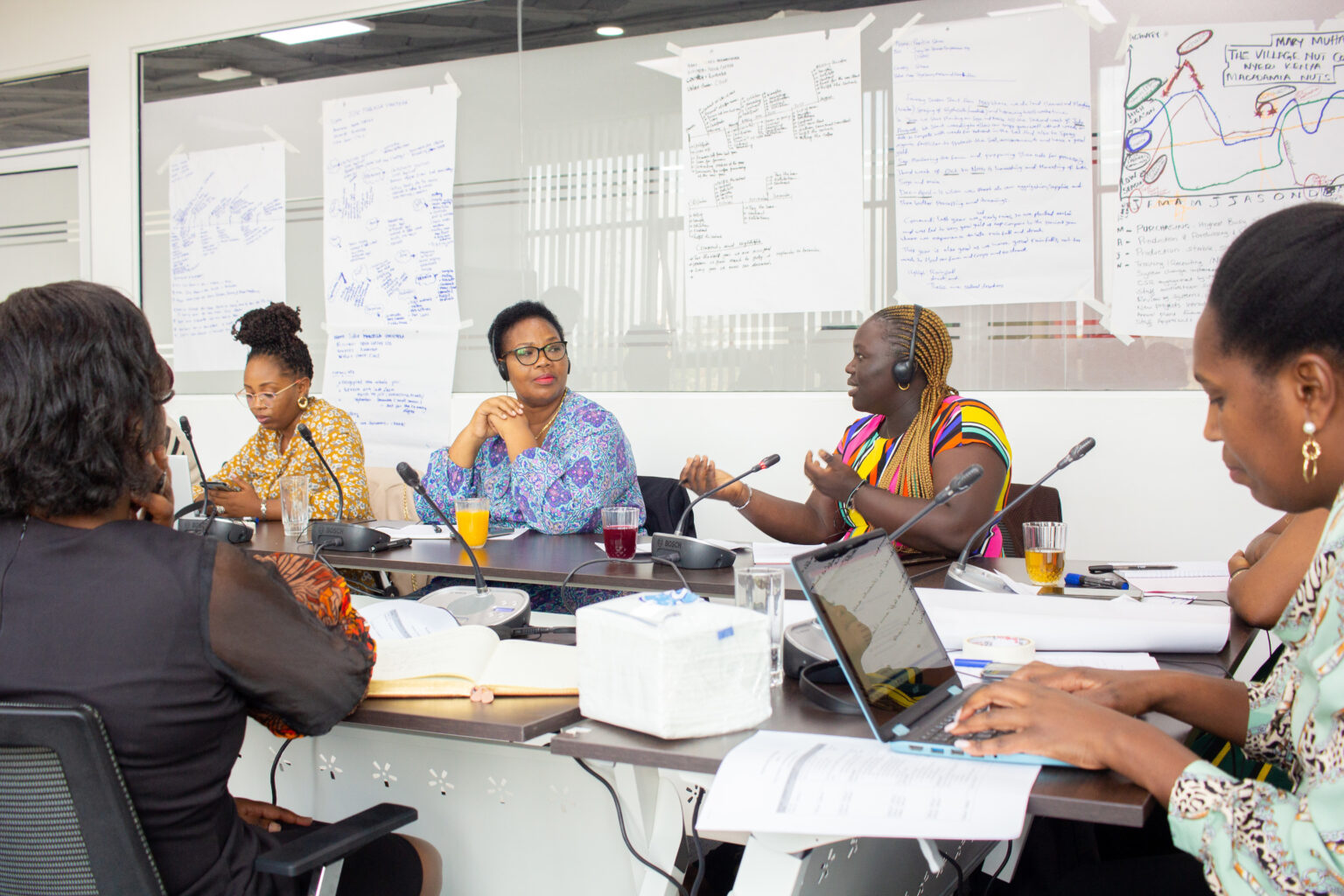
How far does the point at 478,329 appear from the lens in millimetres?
4527

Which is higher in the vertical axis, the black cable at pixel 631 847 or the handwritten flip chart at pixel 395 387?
Answer: the handwritten flip chart at pixel 395 387

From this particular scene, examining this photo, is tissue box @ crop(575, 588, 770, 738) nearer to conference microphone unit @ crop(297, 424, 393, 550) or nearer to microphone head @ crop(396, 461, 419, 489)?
microphone head @ crop(396, 461, 419, 489)

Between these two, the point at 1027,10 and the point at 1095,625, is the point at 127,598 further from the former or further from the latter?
the point at 1027,10

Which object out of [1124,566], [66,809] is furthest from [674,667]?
[1124,566]

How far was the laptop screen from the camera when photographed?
1120 millimetres

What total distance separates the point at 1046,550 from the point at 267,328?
2.55 meters

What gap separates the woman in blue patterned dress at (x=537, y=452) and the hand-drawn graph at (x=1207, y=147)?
187 cm

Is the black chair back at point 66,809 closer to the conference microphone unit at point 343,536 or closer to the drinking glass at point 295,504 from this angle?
the conference microphone unit at point 343,536

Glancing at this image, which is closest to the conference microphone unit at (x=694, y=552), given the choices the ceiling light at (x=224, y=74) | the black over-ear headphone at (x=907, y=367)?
the black over-ear headphone at (x=907, y=367)

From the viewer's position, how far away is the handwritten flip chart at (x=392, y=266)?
4582mm

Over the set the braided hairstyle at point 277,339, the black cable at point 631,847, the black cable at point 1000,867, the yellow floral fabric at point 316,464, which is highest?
the braided hairstyle at point 277,339

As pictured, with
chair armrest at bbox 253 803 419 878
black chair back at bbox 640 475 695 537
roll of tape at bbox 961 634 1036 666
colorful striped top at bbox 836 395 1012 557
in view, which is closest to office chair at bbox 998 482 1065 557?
colorful striped top at bbox 836 395 1012 557

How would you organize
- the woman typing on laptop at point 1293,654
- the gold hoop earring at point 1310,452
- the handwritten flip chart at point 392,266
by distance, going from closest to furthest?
the woman typing on laptop at point 1293,654 < the gold hoop earring at point 1310,452 < the handwritten flip chart at point 392,266

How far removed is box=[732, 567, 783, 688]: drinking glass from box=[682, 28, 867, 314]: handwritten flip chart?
259cm
